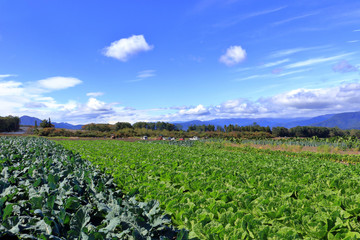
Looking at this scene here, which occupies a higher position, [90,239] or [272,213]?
[90,239]

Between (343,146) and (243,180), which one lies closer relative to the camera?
(243,180)

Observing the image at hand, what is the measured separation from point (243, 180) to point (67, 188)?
453 cm

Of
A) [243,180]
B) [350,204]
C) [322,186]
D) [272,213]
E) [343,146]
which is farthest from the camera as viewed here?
[343,146]

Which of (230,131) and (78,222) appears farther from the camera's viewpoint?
(230,131)

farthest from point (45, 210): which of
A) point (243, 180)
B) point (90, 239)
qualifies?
point (243, 180)

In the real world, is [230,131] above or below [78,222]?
below

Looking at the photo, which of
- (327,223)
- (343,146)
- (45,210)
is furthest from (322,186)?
(343,146)

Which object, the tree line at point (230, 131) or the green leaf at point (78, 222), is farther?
the tree line at point (230, 131)

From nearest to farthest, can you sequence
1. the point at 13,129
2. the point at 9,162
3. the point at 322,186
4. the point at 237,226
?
the point at 237,226
the point at 322,186
the point at 9,162
the point at 13,129

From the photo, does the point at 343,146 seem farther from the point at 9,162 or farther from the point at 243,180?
the point at 9,162

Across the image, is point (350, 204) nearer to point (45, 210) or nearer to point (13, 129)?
point (45, 210)

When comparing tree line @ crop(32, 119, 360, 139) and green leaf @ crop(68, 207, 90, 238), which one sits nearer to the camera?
green leaf @ crop(68, 207, 90, 238)

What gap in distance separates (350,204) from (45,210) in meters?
5.40

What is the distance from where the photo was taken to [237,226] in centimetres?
324
